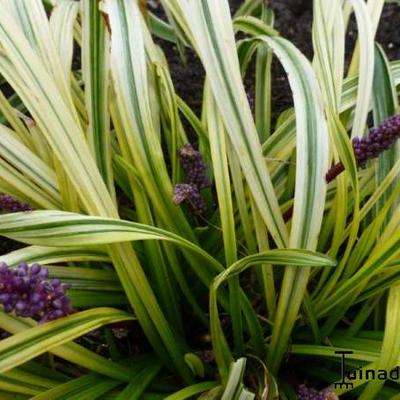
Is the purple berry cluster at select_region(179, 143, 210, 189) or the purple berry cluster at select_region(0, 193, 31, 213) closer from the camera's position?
the purple berry cluster at select_region(0, 193, 31, 213)

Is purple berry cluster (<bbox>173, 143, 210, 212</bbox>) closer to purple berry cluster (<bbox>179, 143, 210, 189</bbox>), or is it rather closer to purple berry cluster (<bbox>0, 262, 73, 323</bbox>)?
purple berry cluster (<bbox>179, 143, 210, 189</bbox>)

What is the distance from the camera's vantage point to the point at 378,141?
41.8 inches

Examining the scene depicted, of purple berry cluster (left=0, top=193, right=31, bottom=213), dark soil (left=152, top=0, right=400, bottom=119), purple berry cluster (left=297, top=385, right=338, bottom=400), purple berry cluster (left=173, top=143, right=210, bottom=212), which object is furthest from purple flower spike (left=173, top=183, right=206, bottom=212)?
dark soil (left=152, top=0, right=400, bottom=119)

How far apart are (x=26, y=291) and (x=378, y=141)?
62 centimetres

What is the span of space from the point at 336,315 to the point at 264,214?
26 centimetres

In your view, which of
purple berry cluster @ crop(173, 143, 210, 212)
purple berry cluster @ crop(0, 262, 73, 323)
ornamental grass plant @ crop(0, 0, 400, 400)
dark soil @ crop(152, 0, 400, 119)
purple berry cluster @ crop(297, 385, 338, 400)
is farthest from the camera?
dark soil @ crop(152, 0, 400, 119)

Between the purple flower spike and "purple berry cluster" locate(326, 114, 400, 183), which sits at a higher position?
"purple berry cluster" locate(326, 114, 400, 183)

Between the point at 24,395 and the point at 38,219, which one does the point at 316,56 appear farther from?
the point at 24,395

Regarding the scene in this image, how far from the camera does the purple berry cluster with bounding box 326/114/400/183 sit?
3.40ft

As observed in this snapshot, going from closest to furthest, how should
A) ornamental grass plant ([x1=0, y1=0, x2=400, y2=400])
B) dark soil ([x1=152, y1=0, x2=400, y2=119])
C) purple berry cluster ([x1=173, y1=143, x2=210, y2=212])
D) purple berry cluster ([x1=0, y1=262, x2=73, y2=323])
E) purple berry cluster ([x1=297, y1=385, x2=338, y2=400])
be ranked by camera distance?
purple berry cluster ([x1=0, y1=262, x2=73, y2=323])
purple berry cluster ([x1=297, y1=385, x2=338, y2=400])
ornamental grass plant ([x1=0, y1=0, x2=400, y2=400])
purple berry cluster ([x1=173, y1=143, x2=210, y2=212])
dark soil ([x1=152, y1=0, x2=400, y2=119])

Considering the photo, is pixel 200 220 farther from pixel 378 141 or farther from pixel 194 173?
pixel 378 141

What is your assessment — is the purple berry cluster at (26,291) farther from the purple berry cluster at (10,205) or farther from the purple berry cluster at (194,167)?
the purple berry cluster at (194,167)

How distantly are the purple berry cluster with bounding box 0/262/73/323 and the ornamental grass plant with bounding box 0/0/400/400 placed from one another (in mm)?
113

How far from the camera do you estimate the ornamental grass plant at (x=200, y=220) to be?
110 cm
